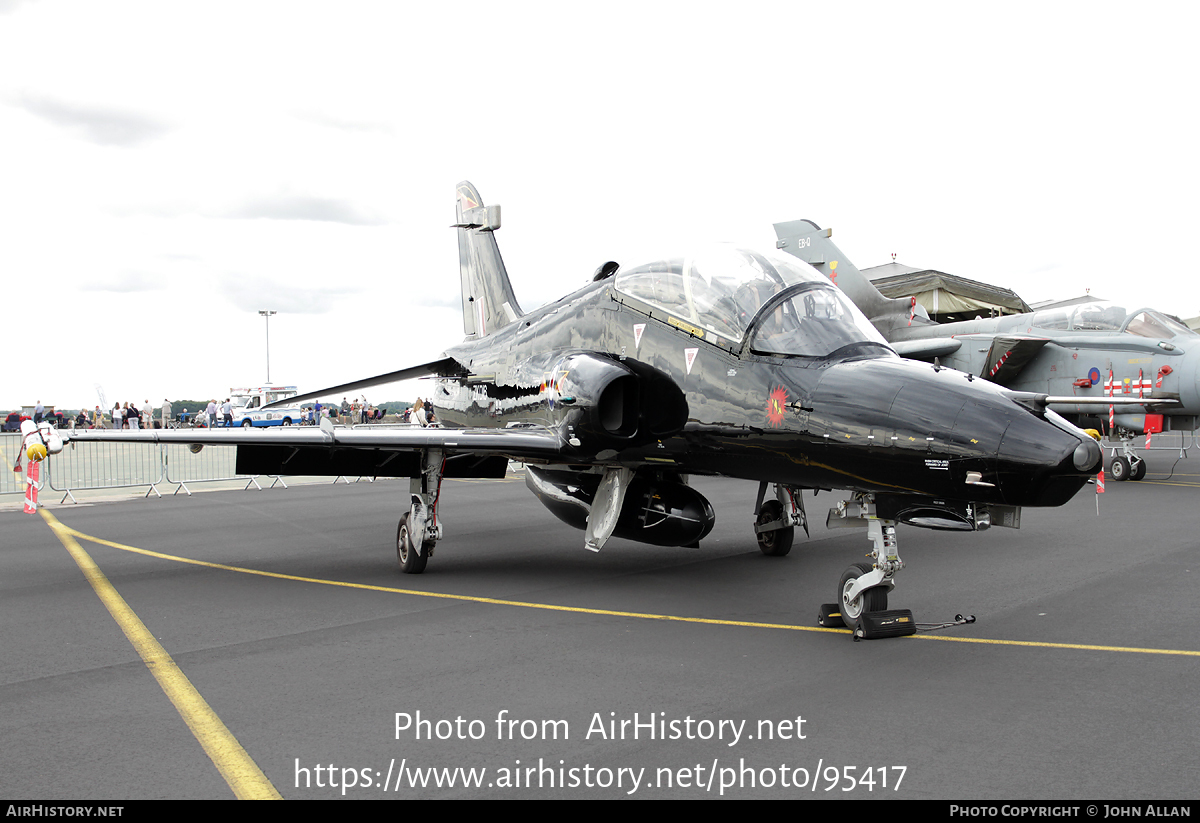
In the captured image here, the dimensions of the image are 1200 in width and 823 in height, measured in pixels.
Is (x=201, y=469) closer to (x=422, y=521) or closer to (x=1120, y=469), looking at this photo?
(x=422, y=521)

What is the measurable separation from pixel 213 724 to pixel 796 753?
2.84 meters

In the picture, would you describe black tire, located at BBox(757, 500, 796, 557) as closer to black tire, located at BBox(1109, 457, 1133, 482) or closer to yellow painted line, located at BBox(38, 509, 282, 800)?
yellow painted line, located at BBox(38, 509, 282, 800)

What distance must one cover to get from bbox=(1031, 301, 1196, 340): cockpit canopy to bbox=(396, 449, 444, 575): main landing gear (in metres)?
13.9

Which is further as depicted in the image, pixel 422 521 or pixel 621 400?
pixel 422 521

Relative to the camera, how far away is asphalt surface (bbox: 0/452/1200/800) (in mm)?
3414

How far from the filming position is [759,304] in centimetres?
618

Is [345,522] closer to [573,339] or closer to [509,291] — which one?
[509,291]

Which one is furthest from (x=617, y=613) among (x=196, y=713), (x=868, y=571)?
(x=196, y=713)

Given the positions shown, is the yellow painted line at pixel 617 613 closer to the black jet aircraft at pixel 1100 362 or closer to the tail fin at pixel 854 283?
the black jet aircraft at pixel 1100 362

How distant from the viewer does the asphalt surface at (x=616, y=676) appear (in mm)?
3414

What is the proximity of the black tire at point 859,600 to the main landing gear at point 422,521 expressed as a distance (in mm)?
4206

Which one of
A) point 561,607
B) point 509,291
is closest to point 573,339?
point 561,607

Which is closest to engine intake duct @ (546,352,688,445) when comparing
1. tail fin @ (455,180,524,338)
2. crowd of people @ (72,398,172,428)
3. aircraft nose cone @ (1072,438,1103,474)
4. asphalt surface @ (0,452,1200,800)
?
asphalt surface @ (0,452,1200,800)

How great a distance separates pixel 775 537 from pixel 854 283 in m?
13.8
